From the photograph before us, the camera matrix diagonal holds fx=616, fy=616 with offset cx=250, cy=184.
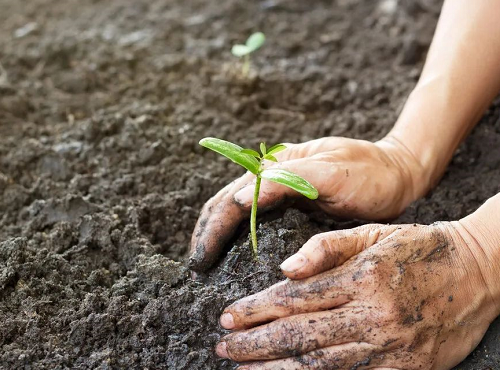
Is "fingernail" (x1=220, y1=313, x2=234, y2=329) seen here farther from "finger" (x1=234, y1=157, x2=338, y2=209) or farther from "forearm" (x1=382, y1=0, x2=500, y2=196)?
"forearm" (x1=382, y1=0, x2=500, y2=196)

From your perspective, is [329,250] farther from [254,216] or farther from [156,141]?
[156,141]

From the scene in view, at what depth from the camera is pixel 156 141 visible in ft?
7.10

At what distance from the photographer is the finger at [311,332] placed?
1260 mm

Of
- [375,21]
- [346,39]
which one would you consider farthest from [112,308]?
[375,21]

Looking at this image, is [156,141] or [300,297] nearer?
[300,297]

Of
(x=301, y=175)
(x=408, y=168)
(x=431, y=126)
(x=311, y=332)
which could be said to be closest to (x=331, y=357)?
(x=311, y=332)

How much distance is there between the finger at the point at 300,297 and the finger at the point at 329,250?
0.02 m

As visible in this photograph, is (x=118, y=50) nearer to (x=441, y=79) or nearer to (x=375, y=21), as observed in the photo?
(x=375, y=21)

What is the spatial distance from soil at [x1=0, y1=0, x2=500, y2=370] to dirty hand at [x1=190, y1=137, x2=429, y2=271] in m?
0.06

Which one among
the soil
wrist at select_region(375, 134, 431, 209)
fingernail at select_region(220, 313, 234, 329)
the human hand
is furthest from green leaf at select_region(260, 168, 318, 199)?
wrist at select_region(375, 134, 431, 209)

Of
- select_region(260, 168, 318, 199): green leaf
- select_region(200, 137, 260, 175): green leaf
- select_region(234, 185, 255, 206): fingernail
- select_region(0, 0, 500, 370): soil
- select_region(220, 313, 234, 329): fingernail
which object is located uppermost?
select_region(200, 137, 260, 175): green leaf

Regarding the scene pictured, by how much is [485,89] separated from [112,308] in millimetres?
1225

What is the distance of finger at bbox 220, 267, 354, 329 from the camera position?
1.28m

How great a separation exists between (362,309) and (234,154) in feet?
1.43
